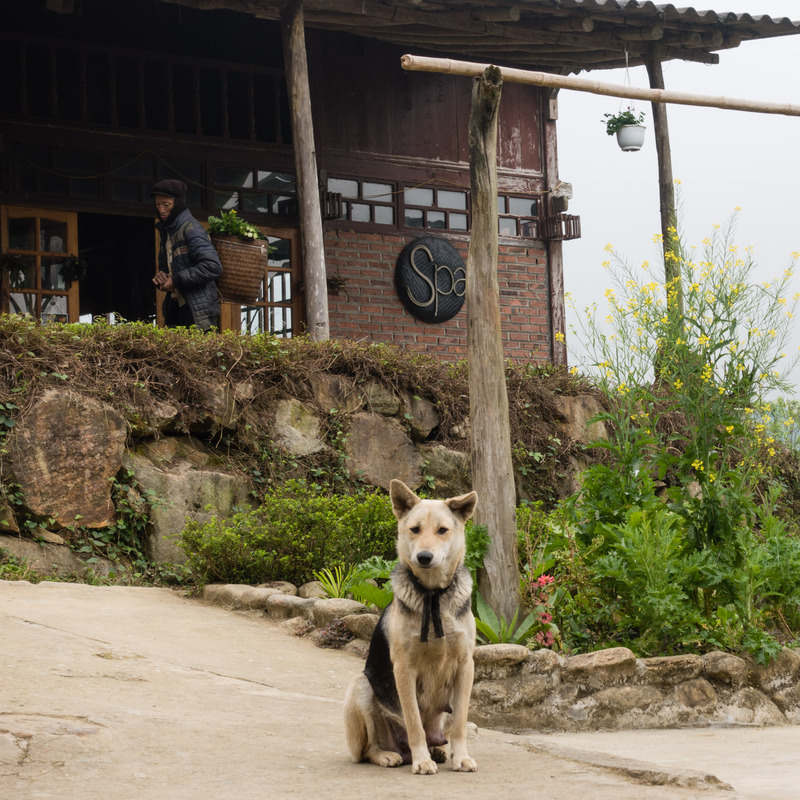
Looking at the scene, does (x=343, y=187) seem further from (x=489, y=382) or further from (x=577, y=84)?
(x=489, y=382)

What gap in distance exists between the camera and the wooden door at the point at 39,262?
11.2 m

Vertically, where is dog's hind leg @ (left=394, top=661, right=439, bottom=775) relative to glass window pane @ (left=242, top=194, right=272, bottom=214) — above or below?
below

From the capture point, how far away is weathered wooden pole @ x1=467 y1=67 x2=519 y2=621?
254 inches

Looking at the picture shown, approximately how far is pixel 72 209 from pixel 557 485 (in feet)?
19.9

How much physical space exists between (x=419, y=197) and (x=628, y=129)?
274 centimetres

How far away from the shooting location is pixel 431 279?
13.2 meters

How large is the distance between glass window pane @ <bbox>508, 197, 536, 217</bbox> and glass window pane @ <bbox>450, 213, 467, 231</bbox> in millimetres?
688

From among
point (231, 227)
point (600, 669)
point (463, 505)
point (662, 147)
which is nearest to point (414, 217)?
point (662, 147)

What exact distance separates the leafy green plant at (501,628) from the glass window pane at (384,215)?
7616 millimetres

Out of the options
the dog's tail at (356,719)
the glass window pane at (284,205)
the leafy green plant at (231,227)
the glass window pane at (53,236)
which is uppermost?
the glass window pane at (284,205)

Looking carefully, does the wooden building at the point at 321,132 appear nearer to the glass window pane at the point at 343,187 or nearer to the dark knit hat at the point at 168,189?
the glass window pane at the point at 343,187

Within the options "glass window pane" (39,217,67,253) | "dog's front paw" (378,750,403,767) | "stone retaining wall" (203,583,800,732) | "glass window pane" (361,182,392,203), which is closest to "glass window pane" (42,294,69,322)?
"glass window pane" (39,217,67,253)

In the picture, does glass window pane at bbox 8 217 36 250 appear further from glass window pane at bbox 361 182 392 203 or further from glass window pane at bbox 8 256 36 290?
glass window pane at bbox 361 182 392 203

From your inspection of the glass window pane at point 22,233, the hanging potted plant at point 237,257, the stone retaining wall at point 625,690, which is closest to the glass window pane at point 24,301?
the glass window pane at point 22,233
